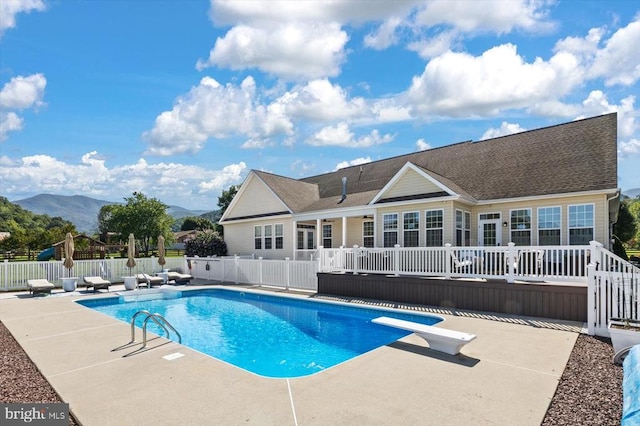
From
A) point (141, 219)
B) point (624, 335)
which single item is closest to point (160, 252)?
point (624, 335)

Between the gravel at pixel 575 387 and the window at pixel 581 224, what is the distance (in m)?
7.74

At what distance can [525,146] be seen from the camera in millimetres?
17344

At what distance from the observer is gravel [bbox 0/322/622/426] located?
4.19 metres

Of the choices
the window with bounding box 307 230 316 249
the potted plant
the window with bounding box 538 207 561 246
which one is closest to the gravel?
the potted plant

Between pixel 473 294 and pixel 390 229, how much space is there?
607cm

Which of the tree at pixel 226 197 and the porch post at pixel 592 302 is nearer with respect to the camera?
the porch post at pixel 592 302

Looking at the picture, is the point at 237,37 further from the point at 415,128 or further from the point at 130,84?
the point at 415,128

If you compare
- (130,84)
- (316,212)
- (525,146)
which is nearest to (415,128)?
(525,146)

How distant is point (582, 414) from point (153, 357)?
651 cm

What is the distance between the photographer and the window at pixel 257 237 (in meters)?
23.0

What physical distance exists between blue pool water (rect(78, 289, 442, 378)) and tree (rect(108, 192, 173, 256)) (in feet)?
84.5

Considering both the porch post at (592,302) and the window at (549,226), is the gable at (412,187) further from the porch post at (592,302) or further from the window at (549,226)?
the porch post at (592,302)

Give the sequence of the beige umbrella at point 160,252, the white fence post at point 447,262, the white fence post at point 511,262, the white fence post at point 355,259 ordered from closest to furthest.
Answer: the white fence post at point 511,262, the white fence post at point 447,262, the white fence post at point 355,259, the beige umbrella at point 160,252

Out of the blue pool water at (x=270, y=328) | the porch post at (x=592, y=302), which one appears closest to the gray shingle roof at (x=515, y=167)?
the porch post at (x=592, y=302)
